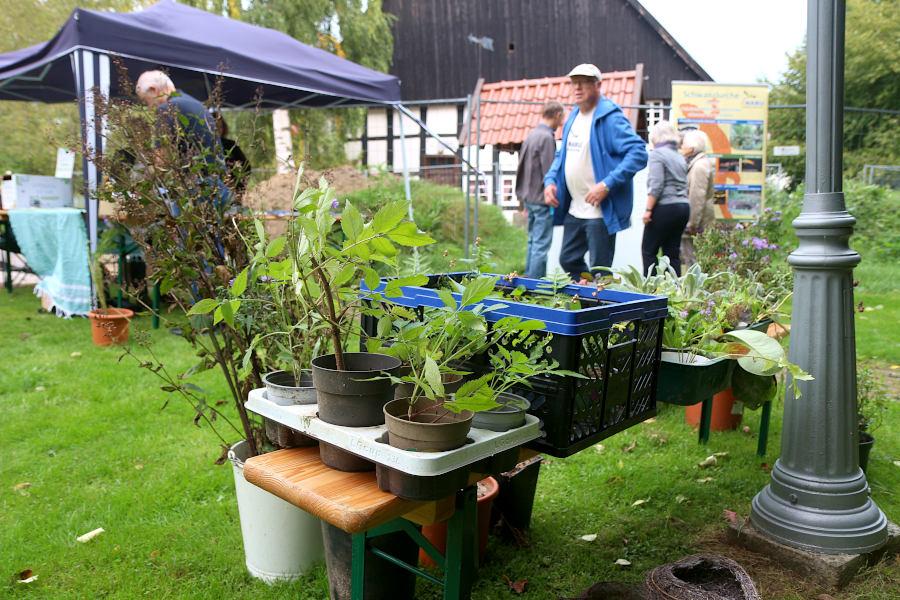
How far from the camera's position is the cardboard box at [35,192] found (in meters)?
6.82

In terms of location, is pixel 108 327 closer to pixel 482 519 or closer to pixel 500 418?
pixel 482 519

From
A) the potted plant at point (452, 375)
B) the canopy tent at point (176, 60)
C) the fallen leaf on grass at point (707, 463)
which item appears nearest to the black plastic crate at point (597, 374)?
the potted plant at point (452, 375)

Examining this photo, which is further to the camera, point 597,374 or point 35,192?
point 35,192

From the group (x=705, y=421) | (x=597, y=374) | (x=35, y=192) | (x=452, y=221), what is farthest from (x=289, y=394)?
(x=452, y=221)

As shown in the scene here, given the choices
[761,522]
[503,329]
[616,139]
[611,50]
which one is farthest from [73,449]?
[611,50]

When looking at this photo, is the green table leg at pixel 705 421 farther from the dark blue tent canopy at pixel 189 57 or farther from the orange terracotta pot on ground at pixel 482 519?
the dark blue tent canopy at pixel 189 57

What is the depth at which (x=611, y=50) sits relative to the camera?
21.3 metres

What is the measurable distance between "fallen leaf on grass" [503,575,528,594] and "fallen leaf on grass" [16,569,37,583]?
1.54 m

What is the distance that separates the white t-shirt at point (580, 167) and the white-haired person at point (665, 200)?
904 mm

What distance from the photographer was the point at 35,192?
23.0 feet

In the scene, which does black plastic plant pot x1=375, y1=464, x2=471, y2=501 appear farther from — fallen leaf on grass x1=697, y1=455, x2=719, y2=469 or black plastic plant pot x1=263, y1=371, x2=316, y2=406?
fallen leaf on grass x1=697, y1=455, x2=719, y2=469

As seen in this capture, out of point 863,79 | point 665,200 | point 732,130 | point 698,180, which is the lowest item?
point 665,200

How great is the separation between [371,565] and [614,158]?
129 inches

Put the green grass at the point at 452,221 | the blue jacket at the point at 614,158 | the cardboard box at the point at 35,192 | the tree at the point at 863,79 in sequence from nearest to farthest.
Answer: the blue jacket at the point at 614,158 < the cardboard box at the point at 35,192 < the green grass at the point at 452,221 < the tree at the point at 863,79
